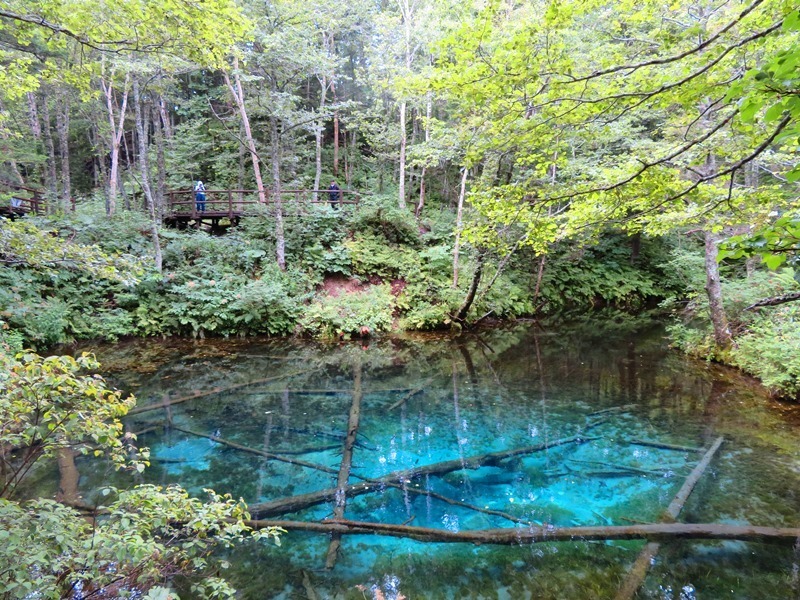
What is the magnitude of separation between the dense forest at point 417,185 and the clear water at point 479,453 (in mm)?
1077

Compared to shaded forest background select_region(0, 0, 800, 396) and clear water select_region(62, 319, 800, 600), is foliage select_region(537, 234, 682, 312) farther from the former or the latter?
clear water select_region(62, 319, 800, 600)

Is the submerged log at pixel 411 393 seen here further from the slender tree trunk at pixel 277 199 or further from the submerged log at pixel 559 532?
the slender tree trunk at pixel 277 199

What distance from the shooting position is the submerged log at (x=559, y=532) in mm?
4188

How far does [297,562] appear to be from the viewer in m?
4.12

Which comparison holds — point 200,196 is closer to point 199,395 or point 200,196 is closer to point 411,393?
point 199,395

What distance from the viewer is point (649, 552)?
4.01 metres

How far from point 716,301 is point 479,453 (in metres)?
8.60

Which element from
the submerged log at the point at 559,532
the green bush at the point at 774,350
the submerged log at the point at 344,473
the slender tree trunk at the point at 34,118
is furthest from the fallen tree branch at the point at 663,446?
the slender tree trunk at the point at 34,118

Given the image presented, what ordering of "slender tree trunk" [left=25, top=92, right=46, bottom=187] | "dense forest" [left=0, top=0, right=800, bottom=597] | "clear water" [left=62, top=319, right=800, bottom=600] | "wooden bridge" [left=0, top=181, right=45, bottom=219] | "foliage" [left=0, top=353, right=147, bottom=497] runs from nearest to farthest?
"foliage" [left=0, top=353, right=147, bottom=497], "dense forest" [left=0, top=0, right=800, bottom=597], "clear water" [left=62, top=319, right=800, bottom=600], "wooden bridge" [left=0, top=181, right=45, bottom=219], "slender tree trunk" [left=25, top=92, right=46, bottom=187]

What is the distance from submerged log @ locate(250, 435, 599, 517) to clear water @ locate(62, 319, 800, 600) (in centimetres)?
11

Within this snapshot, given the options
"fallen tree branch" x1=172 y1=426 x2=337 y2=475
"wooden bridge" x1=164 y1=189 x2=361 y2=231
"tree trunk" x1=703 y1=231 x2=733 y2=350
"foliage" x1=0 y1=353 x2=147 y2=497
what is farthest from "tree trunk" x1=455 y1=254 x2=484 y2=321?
"foliage" x1=0 y1=353 x2=147 y2=497

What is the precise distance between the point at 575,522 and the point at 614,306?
54.9 feet

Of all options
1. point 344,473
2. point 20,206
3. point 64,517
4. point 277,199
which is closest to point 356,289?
point 277,199

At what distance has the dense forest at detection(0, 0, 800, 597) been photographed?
3.61 metres
